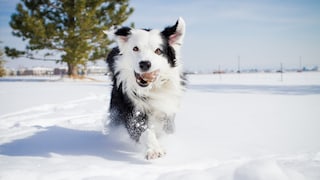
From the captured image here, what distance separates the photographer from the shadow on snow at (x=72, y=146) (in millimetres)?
2906

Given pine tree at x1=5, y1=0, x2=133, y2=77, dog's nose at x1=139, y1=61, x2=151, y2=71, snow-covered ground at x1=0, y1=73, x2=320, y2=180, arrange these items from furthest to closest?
pine tree at x1=5, y1=0, x2=133, y2=77 < dog's nose at x1=139, y1=61, x2=151, y2=71 < snow-covered ground at x1=0, y1=73, x2=320, y2=180

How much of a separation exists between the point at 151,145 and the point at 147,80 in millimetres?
702

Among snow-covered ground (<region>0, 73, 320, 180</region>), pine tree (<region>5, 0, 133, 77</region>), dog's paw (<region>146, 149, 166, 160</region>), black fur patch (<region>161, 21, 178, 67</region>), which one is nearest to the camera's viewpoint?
snow-covered ground (<region>0, 73, 320, 180</region>)

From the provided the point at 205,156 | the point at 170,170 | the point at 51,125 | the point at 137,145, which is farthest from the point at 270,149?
the point at 51,125

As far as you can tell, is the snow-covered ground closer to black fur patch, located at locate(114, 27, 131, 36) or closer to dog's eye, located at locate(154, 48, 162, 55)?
dog's eye, located at locate(154, 48, 162, 55)

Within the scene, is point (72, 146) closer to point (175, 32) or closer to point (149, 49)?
point (149, 49)

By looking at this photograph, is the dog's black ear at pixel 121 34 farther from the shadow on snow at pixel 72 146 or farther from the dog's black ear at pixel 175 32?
the shadow on snow at pixel 72 146

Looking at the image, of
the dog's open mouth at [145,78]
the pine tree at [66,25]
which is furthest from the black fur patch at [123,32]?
the pine tree at [66,25]

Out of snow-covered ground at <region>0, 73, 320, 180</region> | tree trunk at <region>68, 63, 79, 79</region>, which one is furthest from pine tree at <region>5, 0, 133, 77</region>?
snow-covered ground at <region>0, 73, 320, 180</region>

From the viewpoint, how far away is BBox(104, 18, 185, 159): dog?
3027mm

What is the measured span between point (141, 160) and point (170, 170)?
1.32ft

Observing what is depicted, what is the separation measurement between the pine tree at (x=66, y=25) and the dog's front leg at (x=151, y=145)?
18640mm

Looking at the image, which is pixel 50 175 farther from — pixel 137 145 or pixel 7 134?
pixel 7 134

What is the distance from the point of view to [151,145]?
108 inches
